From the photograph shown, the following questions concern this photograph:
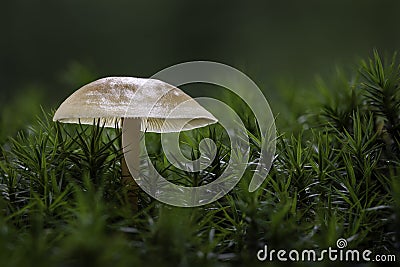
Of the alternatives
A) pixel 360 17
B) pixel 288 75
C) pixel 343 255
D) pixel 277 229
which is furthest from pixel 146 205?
pixel 360 17

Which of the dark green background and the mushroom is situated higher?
the dark green background

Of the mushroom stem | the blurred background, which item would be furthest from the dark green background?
the mushroom stem

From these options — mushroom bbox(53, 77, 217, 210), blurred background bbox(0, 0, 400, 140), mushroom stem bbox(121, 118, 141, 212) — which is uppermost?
blurred background bbox(0, 0, 400, 140)

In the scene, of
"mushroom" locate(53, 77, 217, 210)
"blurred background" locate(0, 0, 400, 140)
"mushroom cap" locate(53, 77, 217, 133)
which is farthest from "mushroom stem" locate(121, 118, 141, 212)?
"blurred background" locate(0, 0, 400, 140)

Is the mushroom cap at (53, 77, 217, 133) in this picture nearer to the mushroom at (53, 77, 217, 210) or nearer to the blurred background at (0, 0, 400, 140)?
the mushroom at (53, 77, 217, 210)

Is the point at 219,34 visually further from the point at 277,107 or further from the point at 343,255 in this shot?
the point at 343,255

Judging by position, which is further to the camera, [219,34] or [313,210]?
[219,34]

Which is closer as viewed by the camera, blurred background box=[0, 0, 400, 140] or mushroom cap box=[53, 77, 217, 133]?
mushroom cap box=[53, 77, 217, 133]

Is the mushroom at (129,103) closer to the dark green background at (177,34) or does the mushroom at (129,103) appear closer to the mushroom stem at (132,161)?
the mushroom stem at (132,161)
